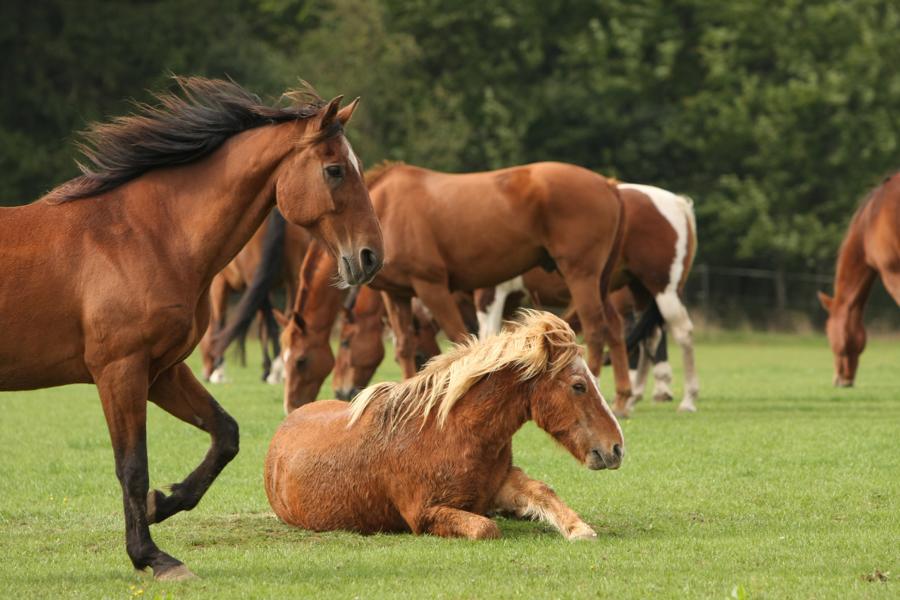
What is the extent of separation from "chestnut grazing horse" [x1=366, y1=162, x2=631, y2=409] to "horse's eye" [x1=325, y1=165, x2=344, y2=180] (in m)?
6.78

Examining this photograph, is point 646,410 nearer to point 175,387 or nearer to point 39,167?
point 175,387

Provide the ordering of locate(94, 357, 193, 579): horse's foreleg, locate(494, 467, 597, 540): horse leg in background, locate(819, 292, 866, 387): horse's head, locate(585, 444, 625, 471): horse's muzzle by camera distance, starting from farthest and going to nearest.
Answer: locate(819, 292, 866, 387): horse's head
locate(585, 444, 625, 471): horse's muzzle
locate(494, 467, 597, 540): horse leg in background
locate(94, 357, 193, 579): horse's foreleg

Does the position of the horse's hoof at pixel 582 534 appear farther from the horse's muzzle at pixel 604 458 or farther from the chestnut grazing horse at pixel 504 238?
the chestnut grazing horse at pixel 504 238

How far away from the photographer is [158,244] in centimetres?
681

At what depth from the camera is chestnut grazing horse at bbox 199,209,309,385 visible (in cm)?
1600

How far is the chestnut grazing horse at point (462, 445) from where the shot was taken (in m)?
7.47

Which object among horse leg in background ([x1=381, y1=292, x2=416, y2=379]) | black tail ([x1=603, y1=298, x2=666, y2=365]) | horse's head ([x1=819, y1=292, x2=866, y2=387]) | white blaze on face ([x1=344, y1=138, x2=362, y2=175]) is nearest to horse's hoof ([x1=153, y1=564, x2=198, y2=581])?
white blaze on face ([x1=344, y1=138, x2=362, y2=175])

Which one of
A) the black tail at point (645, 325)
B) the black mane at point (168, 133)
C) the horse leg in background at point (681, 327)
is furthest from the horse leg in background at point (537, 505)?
the black tail at point (645, 325)

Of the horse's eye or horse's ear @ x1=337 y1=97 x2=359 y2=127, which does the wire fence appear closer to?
horse's ear @ x1=337 y1=97 x2=359 y2=127

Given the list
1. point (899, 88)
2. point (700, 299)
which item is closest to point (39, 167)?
point (700, 299)

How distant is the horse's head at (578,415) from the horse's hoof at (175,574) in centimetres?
210

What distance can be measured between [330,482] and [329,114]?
2035 millimetres

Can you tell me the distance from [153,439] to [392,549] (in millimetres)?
6082

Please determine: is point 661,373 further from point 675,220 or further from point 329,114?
point 329,114
